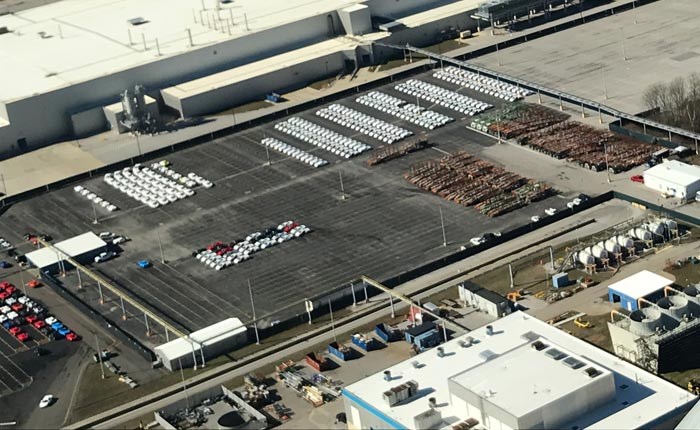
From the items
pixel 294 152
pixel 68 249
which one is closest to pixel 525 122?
pixel 294 152

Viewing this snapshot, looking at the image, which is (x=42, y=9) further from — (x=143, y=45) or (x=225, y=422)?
(x=225, y=422)

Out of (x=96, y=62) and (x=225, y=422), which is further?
(x=96, y=62)

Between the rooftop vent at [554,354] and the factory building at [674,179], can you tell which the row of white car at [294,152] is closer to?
the factory building at [674,179]

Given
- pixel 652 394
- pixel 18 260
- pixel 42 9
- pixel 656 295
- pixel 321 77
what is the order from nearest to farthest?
pixel 652 394
pixel 656 295
pixel 18 260
pixel 321 77
pixel 42 9

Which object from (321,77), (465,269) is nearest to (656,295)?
(465,269)

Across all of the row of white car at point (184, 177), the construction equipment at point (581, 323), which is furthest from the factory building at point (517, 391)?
the row of white car at point (184, 177)

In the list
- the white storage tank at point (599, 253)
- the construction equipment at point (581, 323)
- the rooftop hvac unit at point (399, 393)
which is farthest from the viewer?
the white storage tank at point (599, 253)
